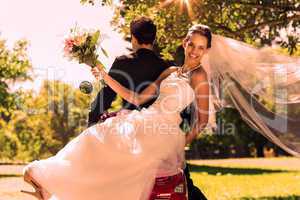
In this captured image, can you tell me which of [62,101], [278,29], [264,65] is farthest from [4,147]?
[264,65]

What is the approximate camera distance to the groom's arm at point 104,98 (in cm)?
695

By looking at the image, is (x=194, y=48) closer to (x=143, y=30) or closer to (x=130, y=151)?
(x=143, y=30)

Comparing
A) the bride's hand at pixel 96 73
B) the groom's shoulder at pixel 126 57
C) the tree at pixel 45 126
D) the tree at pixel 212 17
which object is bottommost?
the tree at pixel 45 126

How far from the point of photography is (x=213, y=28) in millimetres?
14891

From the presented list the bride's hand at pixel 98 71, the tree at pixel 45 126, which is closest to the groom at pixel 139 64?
the bride's hand at pixel 98 71

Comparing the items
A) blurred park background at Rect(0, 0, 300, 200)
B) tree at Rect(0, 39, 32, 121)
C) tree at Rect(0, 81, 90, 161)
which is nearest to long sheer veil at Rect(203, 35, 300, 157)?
blurred park background at Rect(0, 0, 300, 200)

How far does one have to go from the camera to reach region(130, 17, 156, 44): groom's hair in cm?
687

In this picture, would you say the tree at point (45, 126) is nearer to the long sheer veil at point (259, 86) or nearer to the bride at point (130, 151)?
the long sheer veil at point (259, 86)

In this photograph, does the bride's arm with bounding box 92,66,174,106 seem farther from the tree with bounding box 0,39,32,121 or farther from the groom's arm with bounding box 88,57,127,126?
the tree with bounding box 0,39,32,121

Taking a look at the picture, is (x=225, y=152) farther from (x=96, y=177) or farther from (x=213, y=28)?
(x=96, y=177)

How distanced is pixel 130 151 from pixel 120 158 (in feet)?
0.42

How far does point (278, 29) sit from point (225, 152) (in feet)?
165

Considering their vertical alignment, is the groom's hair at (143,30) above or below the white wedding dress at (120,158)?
above

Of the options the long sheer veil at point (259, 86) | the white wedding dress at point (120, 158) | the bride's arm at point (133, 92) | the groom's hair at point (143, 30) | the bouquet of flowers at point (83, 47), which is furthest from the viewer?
the long sheer veil at point (259, 86)
